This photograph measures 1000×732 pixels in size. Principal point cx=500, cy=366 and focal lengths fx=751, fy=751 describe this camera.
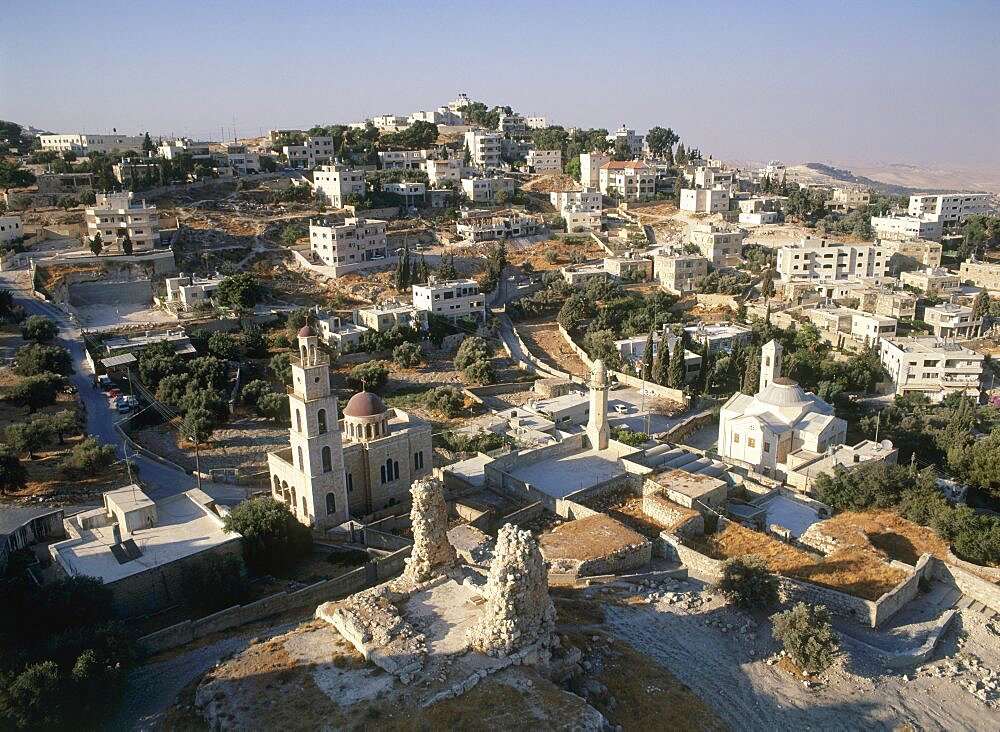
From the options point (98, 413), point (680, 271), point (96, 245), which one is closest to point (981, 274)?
point (680, 271)

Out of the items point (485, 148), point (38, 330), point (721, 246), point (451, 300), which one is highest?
point (485, 148)

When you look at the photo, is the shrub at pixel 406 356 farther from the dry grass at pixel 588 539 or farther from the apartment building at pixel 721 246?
the apartment building at pixel 721 246

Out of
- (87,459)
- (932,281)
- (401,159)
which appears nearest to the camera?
(87,459)

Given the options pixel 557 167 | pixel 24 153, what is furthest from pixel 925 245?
pixel 24 153

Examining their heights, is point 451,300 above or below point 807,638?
above

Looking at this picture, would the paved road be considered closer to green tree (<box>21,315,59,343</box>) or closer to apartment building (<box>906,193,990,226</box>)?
green tree (<box>21,315,59,343</box>)

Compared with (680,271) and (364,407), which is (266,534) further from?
(680,271)

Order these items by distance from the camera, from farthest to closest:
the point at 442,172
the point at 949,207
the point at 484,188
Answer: the point at 442,172, the point at 484,188, the point at 949,207

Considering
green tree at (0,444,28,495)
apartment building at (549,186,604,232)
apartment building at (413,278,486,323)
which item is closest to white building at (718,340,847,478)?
apartment building at (413,278,486,323)
